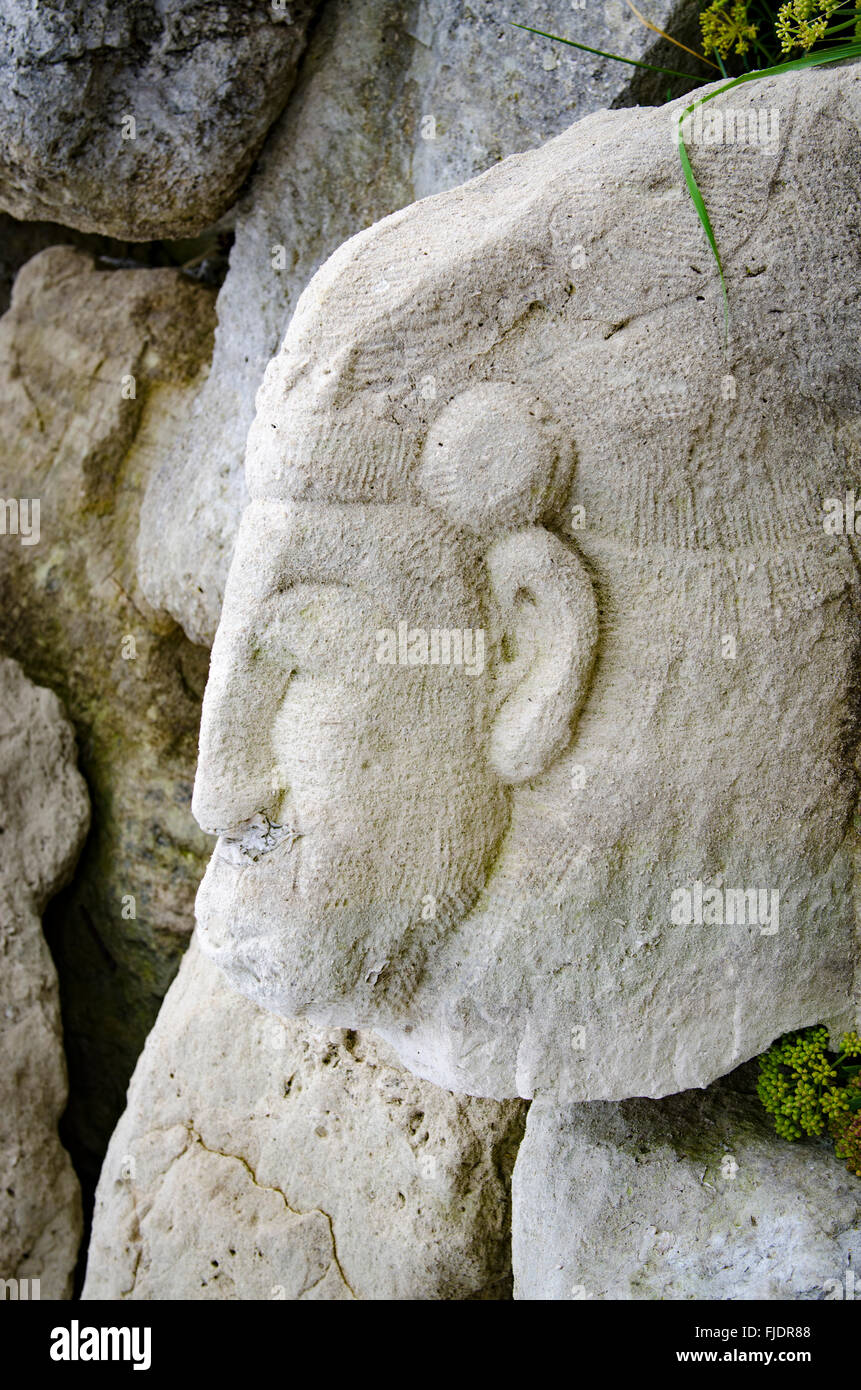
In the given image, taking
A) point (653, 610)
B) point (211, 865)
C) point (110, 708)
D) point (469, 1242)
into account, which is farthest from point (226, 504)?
point (469, 1242)

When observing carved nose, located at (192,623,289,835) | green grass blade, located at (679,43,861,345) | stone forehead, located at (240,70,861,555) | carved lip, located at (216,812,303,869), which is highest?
green grass blade, located at (679,43,861,345)

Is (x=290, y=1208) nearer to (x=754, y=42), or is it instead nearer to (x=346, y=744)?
(x=346, y=744)

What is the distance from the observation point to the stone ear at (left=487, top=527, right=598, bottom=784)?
1375 mm

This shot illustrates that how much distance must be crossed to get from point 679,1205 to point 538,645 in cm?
73

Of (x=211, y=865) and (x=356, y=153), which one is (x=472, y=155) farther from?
(x=211, y=865)

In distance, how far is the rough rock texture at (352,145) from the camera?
71.7 inches

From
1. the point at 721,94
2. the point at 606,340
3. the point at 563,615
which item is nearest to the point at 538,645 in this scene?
the point at 563,615

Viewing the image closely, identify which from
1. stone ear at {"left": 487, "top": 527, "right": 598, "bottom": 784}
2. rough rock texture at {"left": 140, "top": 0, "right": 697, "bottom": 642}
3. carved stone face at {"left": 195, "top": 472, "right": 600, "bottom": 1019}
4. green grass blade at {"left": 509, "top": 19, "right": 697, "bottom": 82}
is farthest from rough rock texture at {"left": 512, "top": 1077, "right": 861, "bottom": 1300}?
green grass blade at {"left": 509, "top": 19, "right": 697, "bottom": 82}

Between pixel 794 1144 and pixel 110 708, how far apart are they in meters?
1.49

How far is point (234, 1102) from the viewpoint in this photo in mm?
2076

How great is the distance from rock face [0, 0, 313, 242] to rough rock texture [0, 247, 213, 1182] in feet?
1.38

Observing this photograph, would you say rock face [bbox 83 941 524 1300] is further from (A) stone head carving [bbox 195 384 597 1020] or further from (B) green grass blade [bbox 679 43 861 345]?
(B) green grass blade [bbox 679 43 861 345]

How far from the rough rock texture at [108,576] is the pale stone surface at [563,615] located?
1041mm

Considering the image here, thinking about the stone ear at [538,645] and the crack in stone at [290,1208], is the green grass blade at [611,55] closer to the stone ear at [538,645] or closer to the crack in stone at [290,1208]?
the stone ear at [538,645]
